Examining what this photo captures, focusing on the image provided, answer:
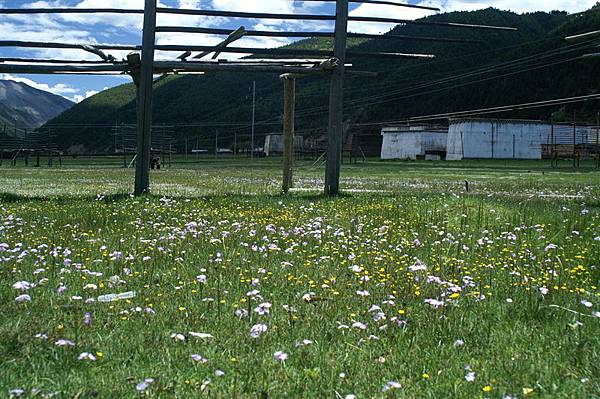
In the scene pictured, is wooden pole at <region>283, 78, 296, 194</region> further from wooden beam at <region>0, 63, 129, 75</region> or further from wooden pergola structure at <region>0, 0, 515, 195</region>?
wooden beam at <region>0, 63, 129, 75</region>

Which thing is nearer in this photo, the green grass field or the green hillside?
the green grass field

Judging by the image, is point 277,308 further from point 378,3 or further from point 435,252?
A: point 378,3

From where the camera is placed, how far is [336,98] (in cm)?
1499

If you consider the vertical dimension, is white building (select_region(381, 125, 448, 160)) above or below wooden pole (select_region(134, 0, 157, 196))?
above

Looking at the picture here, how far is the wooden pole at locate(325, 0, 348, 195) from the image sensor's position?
1498cm

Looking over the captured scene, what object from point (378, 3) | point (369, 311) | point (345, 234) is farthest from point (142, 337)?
point (378, 3)

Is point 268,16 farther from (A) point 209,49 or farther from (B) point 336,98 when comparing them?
(B) point 336,98

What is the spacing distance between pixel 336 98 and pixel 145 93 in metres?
4.55

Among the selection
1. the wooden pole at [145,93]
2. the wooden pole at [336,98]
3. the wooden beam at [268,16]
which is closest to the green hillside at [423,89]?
the wooden beam at [268,16]

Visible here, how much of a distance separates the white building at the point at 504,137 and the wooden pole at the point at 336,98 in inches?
2857

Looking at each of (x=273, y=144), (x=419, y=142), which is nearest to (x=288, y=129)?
(x=419, y=142)

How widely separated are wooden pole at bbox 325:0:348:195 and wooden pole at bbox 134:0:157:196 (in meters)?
4.34

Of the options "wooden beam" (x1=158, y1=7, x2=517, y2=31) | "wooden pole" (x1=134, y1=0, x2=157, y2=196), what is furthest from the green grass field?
"wooden beam" (x1=158, y1=7, x2=517, y2=31)

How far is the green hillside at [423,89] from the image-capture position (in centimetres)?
12450
